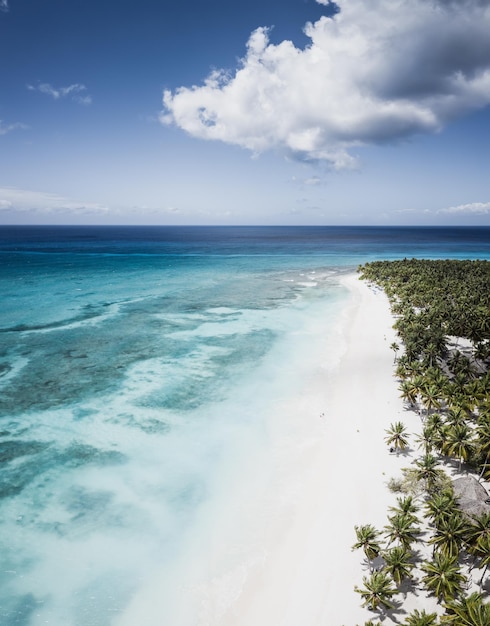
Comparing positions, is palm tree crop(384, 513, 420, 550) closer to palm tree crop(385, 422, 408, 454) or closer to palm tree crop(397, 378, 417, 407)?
palm tree crop(385, 422, 408, 454)

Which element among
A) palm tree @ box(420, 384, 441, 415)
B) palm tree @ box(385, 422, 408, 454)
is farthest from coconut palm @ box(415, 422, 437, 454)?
palm tree @ box(420, 384, 441, 415)

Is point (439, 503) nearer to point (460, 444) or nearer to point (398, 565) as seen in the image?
point (398, 565)

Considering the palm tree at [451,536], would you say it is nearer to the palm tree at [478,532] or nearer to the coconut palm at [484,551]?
the palm tree at [478,532]

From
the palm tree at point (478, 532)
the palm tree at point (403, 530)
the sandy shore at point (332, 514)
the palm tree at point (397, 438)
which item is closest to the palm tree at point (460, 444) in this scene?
the palm tree at point (397, 438)

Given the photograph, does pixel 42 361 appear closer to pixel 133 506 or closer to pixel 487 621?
pixel 133 506

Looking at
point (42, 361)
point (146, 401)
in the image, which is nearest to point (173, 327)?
point (42, 361)

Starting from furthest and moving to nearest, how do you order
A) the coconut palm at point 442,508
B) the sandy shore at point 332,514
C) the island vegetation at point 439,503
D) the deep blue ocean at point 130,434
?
the deep blue ocean at point 130,434, the coconut palm at point 442,508, the sandy shore at point 332,514, the island vegetation at point 439,503
